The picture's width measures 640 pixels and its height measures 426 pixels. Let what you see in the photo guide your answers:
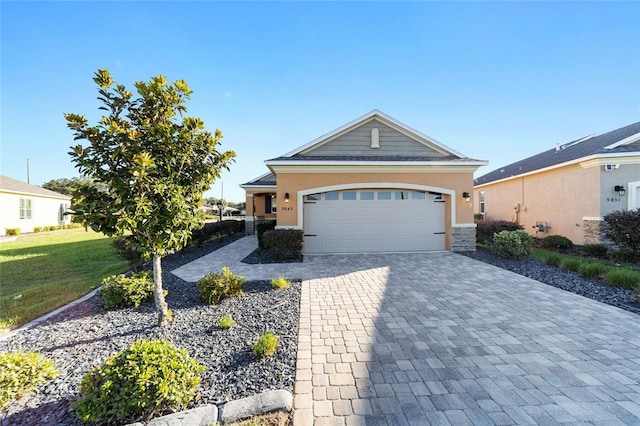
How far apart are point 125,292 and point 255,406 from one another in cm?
396

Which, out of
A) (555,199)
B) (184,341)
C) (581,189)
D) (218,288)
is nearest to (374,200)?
(218,288)

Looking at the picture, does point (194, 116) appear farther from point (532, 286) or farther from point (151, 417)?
point (532, 286)

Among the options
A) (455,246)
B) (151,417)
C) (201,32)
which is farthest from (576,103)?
(151,417)

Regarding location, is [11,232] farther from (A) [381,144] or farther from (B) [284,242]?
(A) [381,144]

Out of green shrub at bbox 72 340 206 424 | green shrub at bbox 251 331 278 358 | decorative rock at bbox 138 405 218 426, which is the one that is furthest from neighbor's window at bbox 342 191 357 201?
decorative rock at bbox 138 405 218 426

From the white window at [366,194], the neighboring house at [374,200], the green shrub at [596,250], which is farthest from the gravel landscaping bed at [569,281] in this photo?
the white window at [366,194]

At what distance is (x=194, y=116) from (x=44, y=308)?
16.3 ft

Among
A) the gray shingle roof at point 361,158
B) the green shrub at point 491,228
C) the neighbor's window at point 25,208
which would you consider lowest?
the green shrub at point 491,228

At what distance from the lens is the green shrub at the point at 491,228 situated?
34.4 feet

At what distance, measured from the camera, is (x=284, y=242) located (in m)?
8.68

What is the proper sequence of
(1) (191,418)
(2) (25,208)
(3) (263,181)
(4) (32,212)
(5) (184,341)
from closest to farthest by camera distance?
1. (1) (191,418)
2. (5) (184,341)
3. (3) (263,181)
4. (2) (25,208)
5. (4) (32,212)

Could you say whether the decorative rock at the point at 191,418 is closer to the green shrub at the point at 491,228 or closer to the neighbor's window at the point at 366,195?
the neighbor's window at the point at 366,195

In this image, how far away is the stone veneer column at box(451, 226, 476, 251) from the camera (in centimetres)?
994

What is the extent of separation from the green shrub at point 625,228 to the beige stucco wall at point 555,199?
153cm
